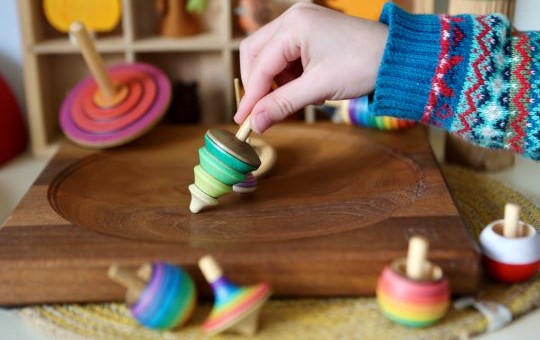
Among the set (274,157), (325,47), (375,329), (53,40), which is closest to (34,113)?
(53,40)

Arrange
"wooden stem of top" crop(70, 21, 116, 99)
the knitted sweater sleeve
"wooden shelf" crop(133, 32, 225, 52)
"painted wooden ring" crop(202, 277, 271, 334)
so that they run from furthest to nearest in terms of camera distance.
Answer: "wooden shelf" crop(133, 32, 225, 52)
"wooden stem of top" crop(70, 21, 116, 99)
the knitted sweater sleeve
"painted wooden ring" crop(202, 277, 271, 334)

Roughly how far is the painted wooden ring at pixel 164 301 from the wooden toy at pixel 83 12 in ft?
1.71

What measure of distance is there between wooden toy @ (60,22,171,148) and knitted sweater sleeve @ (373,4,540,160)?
33 centimetres

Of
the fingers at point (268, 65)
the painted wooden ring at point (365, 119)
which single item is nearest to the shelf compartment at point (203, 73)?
the painted wooden ring at point (365, 119)

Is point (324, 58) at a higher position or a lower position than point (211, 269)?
higher

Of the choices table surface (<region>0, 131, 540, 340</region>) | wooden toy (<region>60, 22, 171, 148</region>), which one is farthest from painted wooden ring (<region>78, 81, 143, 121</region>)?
table surface (<region>0, 131, 540, 340</region>)

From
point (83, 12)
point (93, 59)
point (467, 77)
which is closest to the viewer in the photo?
point (467, 77)

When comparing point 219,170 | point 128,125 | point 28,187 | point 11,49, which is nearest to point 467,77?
point 219,170

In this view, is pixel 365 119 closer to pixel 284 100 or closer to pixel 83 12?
pixel 284 100

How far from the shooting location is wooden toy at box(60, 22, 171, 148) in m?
0.83

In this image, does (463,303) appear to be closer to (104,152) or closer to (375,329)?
(375,329)

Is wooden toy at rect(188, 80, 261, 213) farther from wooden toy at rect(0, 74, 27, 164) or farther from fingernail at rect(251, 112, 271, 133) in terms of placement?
wooden toy at rect(0, 74, 27, 164)

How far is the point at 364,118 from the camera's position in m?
0.85

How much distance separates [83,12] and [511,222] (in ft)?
2.06
